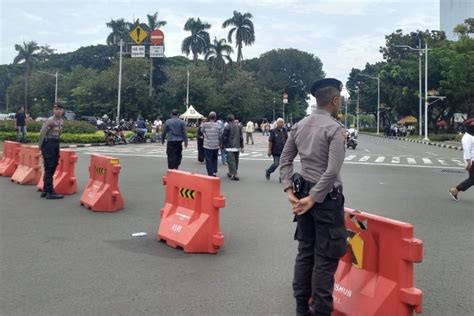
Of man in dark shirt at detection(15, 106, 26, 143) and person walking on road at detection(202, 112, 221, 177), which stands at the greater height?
man in dark shirt at detection(15, 106, 26, 143)

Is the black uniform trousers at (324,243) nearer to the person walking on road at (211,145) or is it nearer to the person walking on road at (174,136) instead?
the person walking on road at (174,136)

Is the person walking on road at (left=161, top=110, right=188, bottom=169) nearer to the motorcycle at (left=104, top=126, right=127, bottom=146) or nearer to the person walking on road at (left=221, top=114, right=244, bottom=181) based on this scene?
the person walking on road at (left=221, top=114, right=244, bottom=181)

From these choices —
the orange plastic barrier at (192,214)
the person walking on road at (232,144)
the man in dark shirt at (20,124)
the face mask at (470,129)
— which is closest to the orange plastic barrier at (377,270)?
the orange plastic barrier at (192,214)

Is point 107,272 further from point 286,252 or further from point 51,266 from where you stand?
point 286,252

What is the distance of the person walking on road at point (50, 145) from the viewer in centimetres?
1026

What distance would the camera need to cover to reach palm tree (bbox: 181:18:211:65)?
254 ft

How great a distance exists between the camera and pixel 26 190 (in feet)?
38.4

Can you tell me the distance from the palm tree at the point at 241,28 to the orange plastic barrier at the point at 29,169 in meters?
75.7

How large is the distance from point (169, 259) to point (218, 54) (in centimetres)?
7528

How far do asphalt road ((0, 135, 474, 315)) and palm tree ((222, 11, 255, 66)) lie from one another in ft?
255

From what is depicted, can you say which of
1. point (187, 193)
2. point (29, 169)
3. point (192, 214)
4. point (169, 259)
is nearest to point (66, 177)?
point (29, 169)

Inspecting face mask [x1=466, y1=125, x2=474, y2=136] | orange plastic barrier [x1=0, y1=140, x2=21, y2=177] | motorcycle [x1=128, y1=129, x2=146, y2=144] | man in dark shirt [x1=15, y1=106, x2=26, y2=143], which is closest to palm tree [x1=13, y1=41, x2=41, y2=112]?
motorcycle [x1=128, y1=129, x2=146, y2=144]

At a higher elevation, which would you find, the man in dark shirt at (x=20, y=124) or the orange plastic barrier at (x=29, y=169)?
the man in dark shirt at (x=20, y=124)

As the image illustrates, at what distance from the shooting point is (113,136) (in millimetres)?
30641
